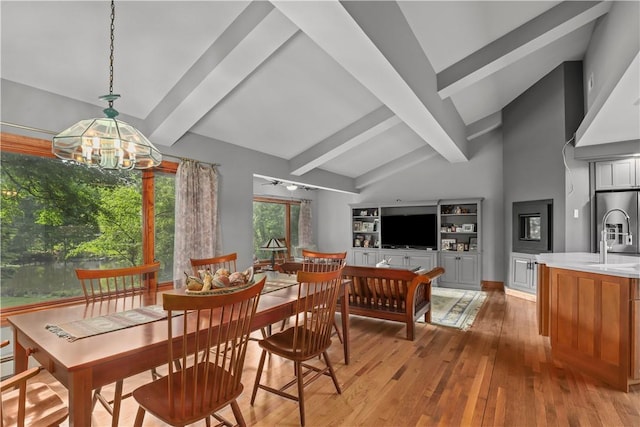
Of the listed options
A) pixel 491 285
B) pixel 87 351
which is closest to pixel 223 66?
pixel 87 351

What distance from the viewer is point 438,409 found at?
2266 millimetres

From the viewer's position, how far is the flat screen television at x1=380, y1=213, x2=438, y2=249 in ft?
23.0

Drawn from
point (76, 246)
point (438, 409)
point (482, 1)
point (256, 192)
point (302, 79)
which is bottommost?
point (438, 409)

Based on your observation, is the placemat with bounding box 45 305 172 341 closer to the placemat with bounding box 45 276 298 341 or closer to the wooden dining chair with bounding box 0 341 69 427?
the placemat with bounding box 45 276 298 341

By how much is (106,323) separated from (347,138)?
3960mm

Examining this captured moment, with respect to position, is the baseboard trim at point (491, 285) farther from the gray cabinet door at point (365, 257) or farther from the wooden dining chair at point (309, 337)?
the wooden dining chair at point (309, 337)

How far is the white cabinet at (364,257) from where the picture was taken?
764cm

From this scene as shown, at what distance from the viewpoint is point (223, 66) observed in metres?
2.74

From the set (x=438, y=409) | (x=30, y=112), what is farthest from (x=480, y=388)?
(x=30, y=112)

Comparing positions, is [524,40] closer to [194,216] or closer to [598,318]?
[598,318]

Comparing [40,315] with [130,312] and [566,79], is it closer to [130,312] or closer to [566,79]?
[130,312]

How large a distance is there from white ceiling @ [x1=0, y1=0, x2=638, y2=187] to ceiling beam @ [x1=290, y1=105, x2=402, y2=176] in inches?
1.2

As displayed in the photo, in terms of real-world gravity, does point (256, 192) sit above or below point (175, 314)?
above

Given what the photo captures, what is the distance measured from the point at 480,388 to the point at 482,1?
3423 mm
